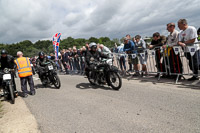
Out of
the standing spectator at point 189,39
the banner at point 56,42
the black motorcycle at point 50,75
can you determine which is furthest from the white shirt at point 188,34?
the banner at point 56,42

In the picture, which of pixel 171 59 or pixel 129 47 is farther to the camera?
pixel 129 47

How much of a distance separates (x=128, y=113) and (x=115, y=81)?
220cm

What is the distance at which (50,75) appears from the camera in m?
7.18

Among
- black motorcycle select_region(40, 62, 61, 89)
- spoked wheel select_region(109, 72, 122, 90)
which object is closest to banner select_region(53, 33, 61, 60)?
black motorcycle select_region(40, 62, 61, 89)

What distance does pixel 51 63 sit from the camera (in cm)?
750

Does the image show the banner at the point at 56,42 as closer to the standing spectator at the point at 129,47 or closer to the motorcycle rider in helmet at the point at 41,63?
the motorcycle rider in helmet at the point at 41,63

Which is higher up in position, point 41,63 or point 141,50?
point 141,50

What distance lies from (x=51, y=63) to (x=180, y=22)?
5849mm

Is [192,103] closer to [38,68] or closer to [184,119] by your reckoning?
[184,119]

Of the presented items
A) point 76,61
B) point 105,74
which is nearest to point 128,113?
point 105,74

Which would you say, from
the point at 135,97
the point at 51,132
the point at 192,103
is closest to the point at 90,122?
the point at 51,132

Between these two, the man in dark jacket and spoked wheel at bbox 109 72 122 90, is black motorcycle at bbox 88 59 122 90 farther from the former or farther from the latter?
the man in dark jacket

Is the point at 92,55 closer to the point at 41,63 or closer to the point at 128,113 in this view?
the point at 41,63

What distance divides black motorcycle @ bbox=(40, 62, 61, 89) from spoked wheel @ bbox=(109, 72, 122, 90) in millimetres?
2644
